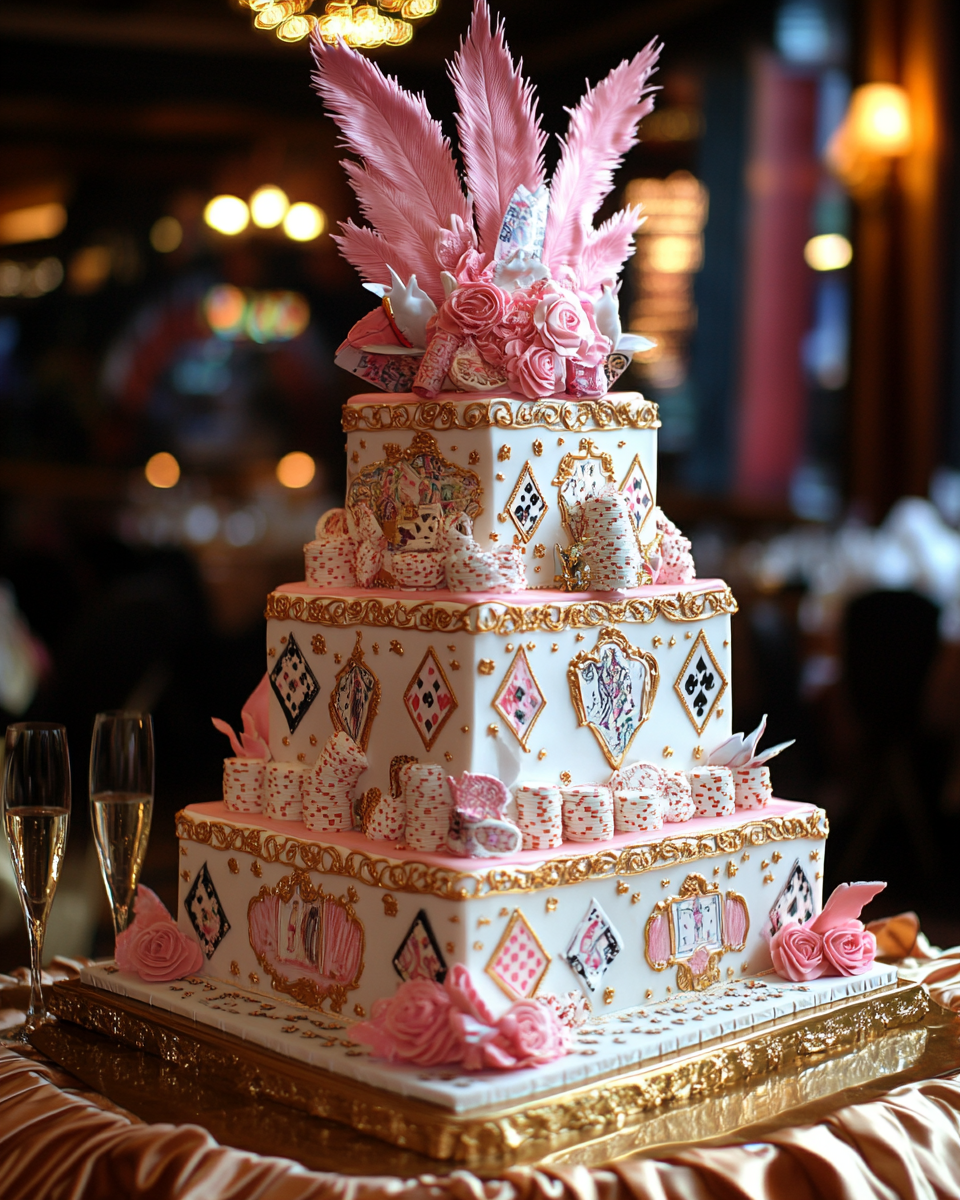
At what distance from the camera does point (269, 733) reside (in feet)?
7.61

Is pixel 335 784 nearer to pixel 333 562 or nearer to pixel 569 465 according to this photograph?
pixel 333 562

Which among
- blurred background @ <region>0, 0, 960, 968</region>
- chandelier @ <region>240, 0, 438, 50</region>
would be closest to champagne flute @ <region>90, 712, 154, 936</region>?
chandelier @ <region>240, 0, 438, 50</region>

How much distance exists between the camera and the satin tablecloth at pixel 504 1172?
1562 mm

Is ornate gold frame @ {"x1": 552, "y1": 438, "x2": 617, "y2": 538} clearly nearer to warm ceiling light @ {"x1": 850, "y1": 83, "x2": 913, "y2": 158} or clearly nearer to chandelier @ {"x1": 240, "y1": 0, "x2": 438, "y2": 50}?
chandelier @ {"x1": 240, "y1": 0, "x2": 438, "y2": 50}

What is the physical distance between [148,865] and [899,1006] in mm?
3989

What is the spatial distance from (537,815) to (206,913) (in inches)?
23.4

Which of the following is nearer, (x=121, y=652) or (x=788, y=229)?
(x=121, y=652)

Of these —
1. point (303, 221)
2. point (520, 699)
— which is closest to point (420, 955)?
point (520, 699)

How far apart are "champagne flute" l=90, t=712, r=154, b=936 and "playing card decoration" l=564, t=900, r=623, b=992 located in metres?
0.74

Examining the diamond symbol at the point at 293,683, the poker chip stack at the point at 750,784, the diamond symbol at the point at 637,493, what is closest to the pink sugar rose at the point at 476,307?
the diamond symbol at the point at 637,493

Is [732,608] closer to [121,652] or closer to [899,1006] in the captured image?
[899,1006]

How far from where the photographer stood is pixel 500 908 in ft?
6.14

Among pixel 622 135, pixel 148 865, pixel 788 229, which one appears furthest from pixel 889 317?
pixel 622 135

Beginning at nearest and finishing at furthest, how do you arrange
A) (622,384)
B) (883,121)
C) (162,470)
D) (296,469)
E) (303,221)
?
1. (883,121)
2. (303,221)
3. (622,384)
4. (162,470)
5. (296,469)
